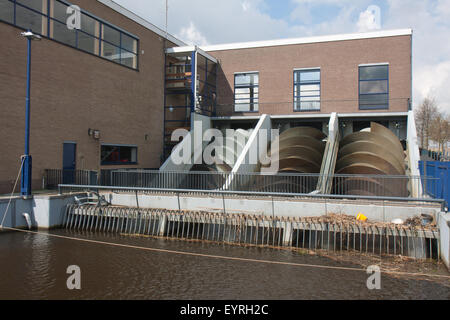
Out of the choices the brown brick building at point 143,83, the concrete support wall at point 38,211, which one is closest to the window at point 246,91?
the brown brick building at point 143,83

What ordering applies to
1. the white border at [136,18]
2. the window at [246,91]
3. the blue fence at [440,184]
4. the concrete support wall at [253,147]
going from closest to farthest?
1. the blue fence at [440,184]
2. the concrete support wall at [253,147]
3. the white border at [136,18]
4. the window at [246,91]

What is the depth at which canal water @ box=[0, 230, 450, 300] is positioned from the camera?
7.06 meters

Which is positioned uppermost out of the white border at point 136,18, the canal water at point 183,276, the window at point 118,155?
the white border at point 136,18

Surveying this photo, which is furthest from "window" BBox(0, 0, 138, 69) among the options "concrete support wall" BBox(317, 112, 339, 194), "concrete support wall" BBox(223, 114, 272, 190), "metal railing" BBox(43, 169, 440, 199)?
"concrete support wall" BBox(317, 112, 339, 194)

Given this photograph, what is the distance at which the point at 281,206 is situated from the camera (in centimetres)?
1269

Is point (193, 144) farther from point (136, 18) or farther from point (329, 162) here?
point (329, 162)

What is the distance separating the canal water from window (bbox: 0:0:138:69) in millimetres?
10688

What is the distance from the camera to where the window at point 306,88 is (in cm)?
2634

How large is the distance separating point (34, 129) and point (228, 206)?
354 inches

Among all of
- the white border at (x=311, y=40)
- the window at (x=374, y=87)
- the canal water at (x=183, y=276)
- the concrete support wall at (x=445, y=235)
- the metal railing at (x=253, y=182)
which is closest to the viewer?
the canal water at (x=183, y=276)

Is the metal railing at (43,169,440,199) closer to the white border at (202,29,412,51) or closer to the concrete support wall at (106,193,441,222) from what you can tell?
the concrete support wall at (106,193,441,222)

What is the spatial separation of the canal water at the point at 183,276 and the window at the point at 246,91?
18.0 metres

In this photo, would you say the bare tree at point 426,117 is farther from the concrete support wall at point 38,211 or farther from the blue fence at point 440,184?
the concrete support wall at point 38,211
